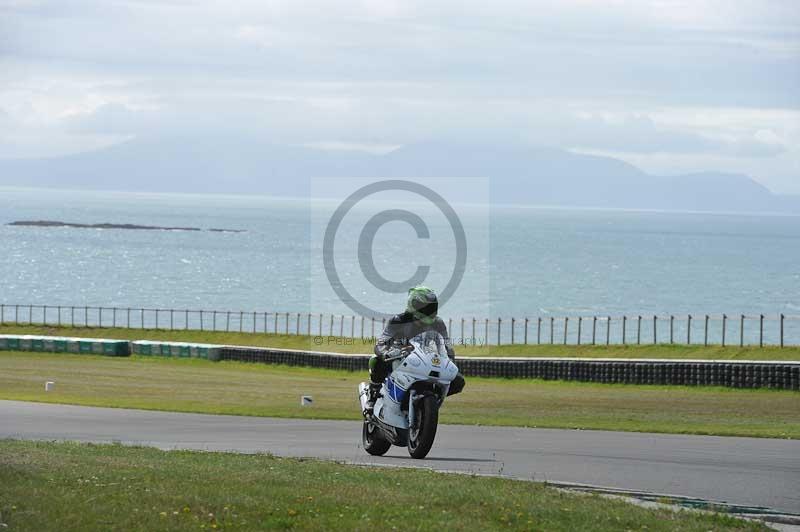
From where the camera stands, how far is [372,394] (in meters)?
18.0

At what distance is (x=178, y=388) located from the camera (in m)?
45.7

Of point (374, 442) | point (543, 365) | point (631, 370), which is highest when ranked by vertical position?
point (374, 442)

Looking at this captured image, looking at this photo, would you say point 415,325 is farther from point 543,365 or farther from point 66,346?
point 66,346

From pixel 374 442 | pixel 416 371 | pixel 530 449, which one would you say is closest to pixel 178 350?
pixel 530 449

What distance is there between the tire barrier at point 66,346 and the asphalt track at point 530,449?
133ft

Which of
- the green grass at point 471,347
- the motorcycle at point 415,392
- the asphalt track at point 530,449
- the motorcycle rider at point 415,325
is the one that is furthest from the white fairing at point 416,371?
the green grass at point 471,347

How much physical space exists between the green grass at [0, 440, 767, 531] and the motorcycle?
1988mm

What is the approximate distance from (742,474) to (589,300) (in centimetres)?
15439

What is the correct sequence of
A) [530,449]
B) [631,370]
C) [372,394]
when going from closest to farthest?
[372,394] < [530,449] < [631,370]

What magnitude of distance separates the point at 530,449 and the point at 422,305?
373 cm

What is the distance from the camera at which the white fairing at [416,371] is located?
16516 mm

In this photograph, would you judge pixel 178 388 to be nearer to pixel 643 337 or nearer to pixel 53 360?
pixel 53 360

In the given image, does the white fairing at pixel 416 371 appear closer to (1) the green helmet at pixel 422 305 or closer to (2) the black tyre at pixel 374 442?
(1) the green helmet at pixel 422 305

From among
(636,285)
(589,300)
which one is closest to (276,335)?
(589,300)
